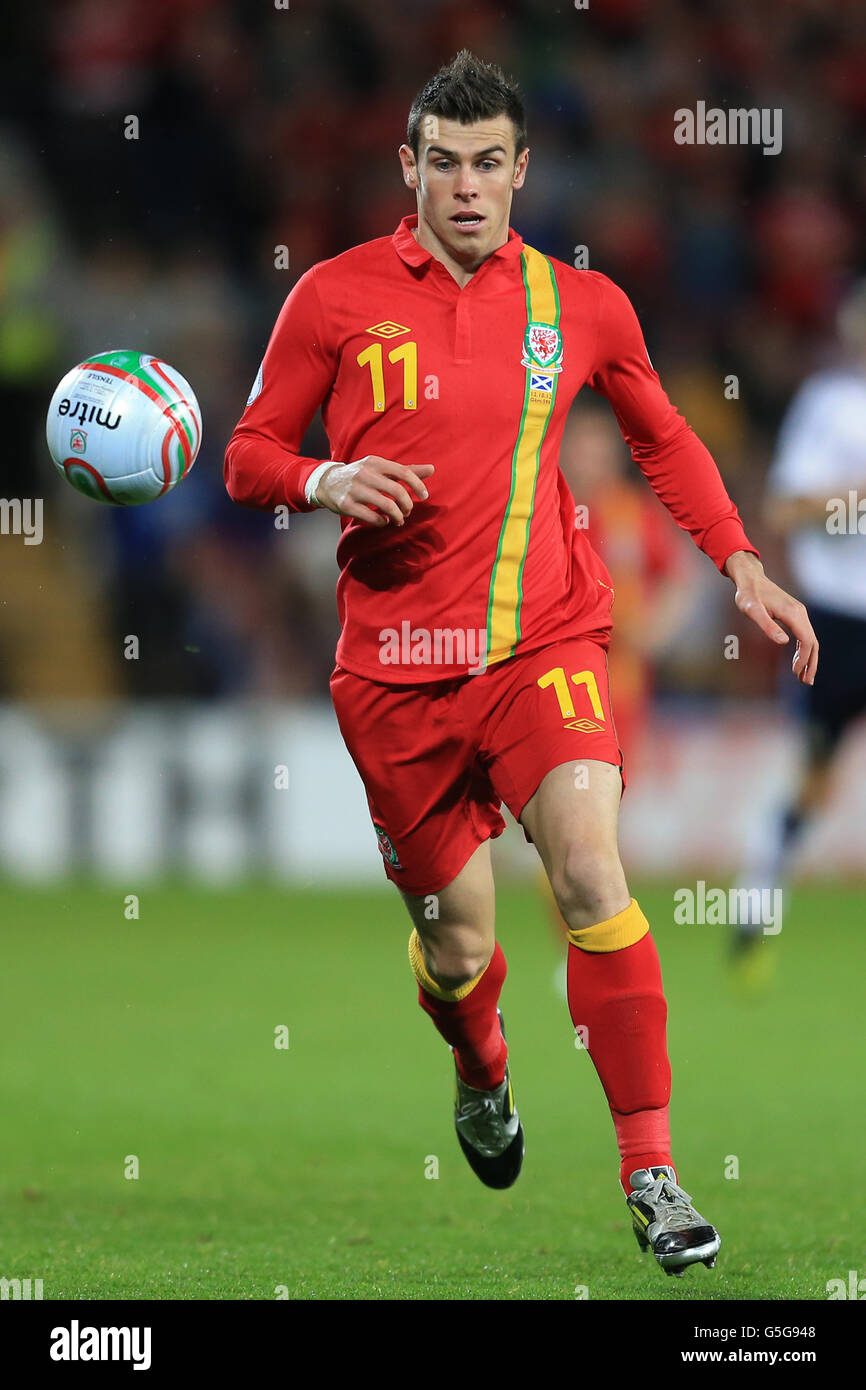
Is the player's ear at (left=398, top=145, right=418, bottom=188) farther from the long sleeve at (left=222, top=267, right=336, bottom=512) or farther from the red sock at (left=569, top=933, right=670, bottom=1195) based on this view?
the red sock at (left=569, top=933, right=670, bottom=1195)

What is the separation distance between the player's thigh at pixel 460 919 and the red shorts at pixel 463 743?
0.12 ft

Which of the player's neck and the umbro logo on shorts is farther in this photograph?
the umbro logo on shorts

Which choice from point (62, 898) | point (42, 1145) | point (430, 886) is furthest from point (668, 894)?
point (430, 886)

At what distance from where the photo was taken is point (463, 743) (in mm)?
4547

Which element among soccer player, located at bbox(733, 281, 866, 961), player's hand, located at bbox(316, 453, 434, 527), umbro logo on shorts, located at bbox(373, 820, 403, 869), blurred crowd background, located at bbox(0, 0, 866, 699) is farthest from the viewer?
blurred crowd background, located at bbox(0, 0, 866, 699)

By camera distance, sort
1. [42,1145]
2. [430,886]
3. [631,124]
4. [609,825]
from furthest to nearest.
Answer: [631,124], [42,1145], [430,886], [609,825]

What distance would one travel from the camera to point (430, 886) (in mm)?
4711

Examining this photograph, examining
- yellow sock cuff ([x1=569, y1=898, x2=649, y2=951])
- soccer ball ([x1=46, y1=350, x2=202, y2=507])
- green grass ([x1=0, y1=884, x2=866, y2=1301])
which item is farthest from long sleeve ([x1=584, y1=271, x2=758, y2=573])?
green grass ([x1=0, y1=884, x2=866, y2=1301])

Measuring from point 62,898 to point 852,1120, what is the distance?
20.5 ft

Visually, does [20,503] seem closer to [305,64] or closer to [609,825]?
[305,64]

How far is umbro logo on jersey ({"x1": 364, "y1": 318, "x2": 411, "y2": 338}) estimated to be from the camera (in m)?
4.45

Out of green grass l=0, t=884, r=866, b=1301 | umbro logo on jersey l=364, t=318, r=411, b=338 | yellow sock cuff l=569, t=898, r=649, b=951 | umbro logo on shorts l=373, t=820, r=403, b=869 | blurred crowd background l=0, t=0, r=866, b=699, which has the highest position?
blurred crowd background l=0, t=0, r=866, b=699

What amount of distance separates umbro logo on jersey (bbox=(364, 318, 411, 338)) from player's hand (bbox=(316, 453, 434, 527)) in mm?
412
